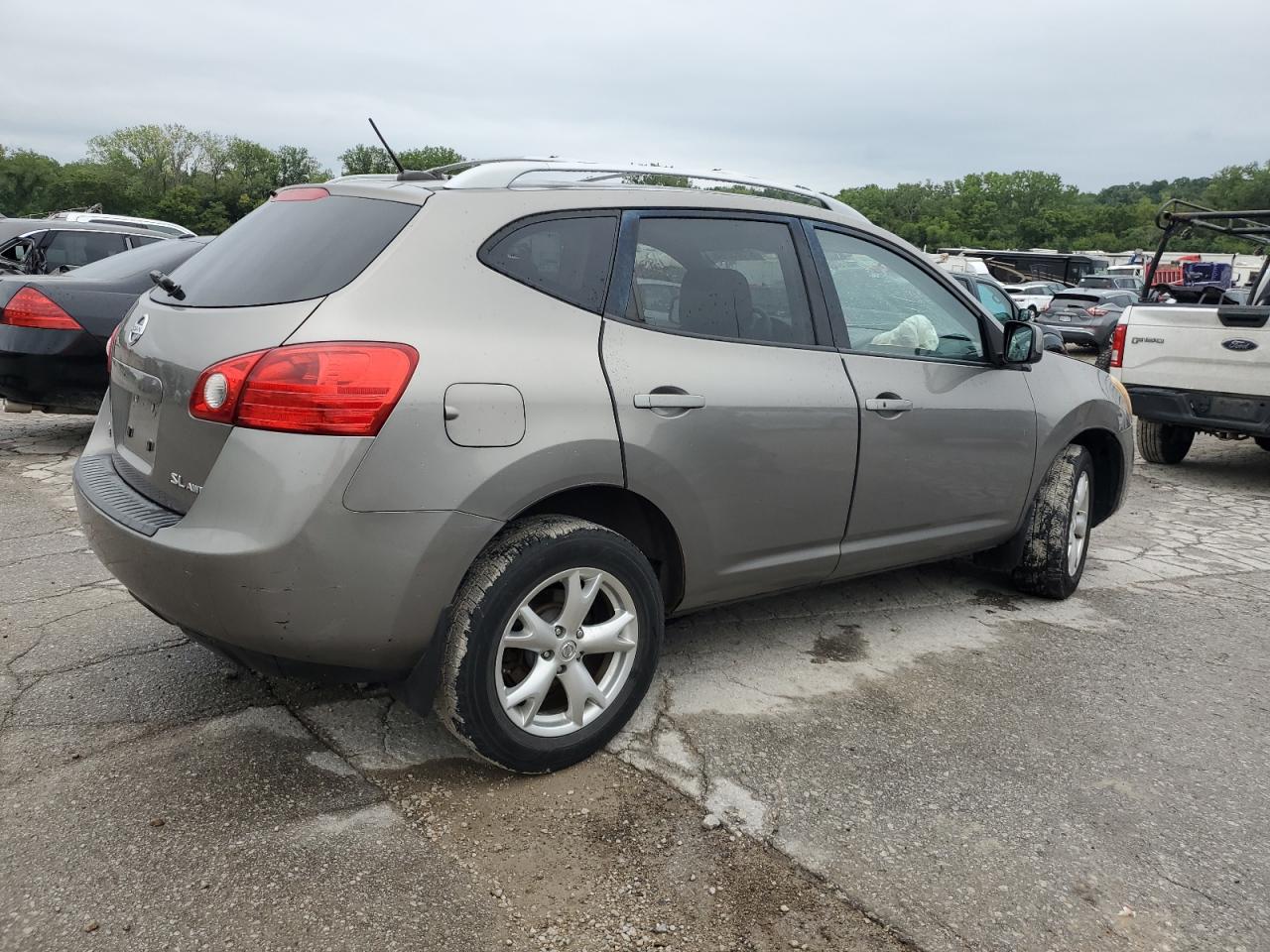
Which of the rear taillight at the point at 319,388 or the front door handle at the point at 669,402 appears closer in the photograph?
the rear taillight at the point at 319,388

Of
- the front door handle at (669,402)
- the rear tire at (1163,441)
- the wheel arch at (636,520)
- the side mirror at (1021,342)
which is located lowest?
the rear tire at (1163,441)

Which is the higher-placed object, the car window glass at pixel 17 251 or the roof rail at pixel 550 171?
the roof rail at pixel 550 171

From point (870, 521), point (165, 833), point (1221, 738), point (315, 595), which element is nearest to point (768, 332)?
point (870, 521)

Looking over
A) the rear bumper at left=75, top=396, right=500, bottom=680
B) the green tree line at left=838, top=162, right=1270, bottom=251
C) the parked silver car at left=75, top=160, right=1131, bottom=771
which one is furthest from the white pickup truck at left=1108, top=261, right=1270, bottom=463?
the green tree line at left=838, top=162, right=1270, bottom=251

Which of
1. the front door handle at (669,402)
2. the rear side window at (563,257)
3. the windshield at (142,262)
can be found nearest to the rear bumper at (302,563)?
the front door handle at (669,402)

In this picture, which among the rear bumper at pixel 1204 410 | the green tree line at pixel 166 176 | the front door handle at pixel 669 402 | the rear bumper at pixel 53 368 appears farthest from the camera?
the green tree line at pixel 166 176

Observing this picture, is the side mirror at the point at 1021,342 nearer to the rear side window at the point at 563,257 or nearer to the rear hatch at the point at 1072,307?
the rear side window at the point at 563,257

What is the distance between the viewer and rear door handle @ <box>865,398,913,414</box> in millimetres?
3645

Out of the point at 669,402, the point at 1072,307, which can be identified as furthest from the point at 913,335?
the point at 1072,307

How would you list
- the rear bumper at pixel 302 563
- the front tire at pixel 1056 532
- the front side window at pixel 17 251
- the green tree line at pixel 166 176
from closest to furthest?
1. the rear bumper at pixel 302 563
2. the front tire at pixel 1056 532
3. the front side window at pixel 17 251
4. the green tree line at pixel 166 176

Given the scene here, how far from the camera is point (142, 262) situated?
722cm

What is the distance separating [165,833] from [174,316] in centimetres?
138

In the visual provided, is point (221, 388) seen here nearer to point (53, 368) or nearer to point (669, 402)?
point (669, 402)

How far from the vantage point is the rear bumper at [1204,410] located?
734 centimetres
